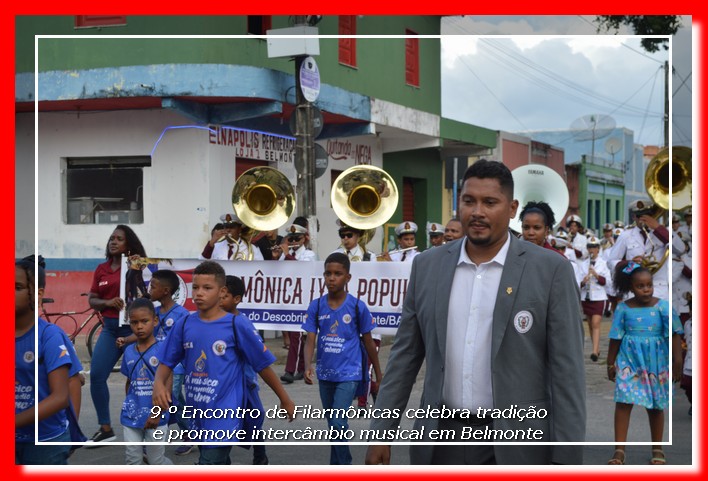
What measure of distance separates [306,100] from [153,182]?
2.47m

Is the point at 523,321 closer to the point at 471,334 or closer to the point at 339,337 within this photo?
the point at 471,334

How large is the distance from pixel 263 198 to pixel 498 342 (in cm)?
739

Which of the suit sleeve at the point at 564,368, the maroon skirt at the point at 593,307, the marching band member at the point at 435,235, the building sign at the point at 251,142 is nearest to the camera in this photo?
the suit sleeve at the point at 564,368

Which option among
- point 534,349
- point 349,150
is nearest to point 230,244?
point 349,150

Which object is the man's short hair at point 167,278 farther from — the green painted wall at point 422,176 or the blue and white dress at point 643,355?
the green painted wall at point 422,176

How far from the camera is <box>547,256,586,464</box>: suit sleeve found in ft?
12.4

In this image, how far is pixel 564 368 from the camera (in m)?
3.78

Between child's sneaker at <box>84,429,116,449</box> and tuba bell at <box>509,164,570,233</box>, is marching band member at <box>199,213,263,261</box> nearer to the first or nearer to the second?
tuba bell at <box>509,164,570,233</box>

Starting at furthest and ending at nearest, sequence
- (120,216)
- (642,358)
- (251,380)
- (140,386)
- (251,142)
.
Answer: (251,142)
(120,216)
(642,358)
(140,386)
(251,380)

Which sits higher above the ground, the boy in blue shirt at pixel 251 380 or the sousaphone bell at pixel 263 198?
the sousaphone bell at pixel 263 198

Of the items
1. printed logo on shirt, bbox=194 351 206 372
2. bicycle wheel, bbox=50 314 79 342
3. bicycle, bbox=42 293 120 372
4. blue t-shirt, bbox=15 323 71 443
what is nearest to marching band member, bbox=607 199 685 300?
printed logo on shirt, bbox=194 351 206 372

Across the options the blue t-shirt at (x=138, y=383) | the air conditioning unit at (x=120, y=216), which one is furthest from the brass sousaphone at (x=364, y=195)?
the blue t-shirt at (x=138, y=383)

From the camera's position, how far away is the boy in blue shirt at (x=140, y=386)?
613 centimetres

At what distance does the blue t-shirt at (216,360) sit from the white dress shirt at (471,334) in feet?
5.69
